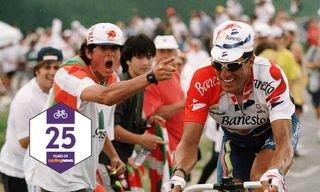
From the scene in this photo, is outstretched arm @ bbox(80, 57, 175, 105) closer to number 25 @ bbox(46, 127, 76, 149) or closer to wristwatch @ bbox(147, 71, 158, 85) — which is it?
wristwatch @ bbox(147, 71, 158, 85)

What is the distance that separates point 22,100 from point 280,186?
11.6 ft

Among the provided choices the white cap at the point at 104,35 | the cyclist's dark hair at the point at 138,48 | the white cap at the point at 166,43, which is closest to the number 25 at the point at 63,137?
the white cap at the point at 104,35

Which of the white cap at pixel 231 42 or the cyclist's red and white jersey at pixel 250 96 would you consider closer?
the white cap at pixel 231 42

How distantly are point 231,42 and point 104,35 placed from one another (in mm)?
1397

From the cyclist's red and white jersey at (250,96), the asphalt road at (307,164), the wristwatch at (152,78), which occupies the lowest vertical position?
the asphalt road at (307,164)

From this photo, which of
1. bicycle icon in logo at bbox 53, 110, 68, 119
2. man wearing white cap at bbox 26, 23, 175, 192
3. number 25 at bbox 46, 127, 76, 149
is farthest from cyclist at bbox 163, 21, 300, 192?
number 25 at bbox 46, 127, 76, 149

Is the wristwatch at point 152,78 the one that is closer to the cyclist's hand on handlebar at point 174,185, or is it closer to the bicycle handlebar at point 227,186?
the cyclist's hand on handlebar at point 174,185

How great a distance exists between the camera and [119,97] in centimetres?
739

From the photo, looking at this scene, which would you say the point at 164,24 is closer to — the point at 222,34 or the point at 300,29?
the point at 300,29

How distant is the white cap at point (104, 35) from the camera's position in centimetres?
812

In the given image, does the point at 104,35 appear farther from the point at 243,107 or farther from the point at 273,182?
the point at 273,182

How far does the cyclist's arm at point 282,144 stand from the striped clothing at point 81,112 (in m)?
1.50

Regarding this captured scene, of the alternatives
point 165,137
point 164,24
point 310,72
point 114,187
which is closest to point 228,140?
point 114,187

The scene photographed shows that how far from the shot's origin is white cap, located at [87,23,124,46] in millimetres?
8125
